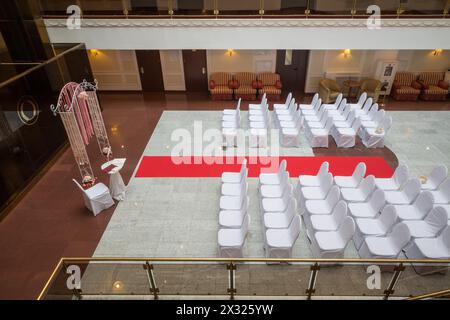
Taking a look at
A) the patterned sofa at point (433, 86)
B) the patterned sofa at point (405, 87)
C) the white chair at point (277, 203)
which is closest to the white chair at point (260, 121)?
the white chair at point (277, 203)

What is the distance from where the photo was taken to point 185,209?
7.22 m

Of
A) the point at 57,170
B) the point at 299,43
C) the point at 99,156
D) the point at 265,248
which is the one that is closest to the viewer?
the point at 265,248

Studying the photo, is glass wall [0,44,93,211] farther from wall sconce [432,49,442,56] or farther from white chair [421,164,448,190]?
wall sconce [432,49,442,56]

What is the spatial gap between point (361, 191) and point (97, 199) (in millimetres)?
6100

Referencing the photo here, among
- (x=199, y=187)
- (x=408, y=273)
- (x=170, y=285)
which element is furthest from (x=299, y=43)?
(x=170, y=285)

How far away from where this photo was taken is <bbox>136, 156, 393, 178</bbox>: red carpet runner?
852 centimetres

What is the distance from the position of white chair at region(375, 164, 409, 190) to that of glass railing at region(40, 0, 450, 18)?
5593 millimetres

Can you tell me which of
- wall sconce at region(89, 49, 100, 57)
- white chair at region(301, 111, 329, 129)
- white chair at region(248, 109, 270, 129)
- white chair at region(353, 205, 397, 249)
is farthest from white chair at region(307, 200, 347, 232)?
wall sconce at region(89, 49, 100, 57)

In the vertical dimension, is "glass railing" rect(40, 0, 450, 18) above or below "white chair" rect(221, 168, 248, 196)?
above

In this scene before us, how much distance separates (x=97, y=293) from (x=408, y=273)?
475 centimetres

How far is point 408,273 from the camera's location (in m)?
4.49

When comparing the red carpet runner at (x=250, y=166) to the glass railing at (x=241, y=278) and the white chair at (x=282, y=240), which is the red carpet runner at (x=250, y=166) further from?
the glass railing at (x=241, y=278)

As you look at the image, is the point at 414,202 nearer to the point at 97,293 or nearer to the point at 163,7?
the point at 97,293
